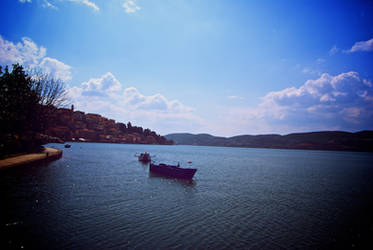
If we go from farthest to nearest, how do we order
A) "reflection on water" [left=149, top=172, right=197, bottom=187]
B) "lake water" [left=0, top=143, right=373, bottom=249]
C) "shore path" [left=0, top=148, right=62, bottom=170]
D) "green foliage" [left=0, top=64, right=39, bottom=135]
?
"green foliage" [left=0, top=64, right=39, bottom=135], "reflection on water" [left=149, top=172, right=197, bottom=187], "shore path" [left=0, top=148, right=62, bottom=170], "lake water" [left=0, top=143, right=373, bottom=249]

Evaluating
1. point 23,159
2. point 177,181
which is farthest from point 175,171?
point 23,159

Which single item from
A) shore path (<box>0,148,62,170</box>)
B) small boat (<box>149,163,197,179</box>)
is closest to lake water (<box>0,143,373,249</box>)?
shore path (<box>0,148,62,170</box>)

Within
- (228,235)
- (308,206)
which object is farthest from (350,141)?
(228,235)

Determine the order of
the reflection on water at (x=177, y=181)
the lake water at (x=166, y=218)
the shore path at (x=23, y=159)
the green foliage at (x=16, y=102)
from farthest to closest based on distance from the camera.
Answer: the green foliage at (x=16, y=102), the reflection on water at (x=177, y=181), the shore path at (x=23, y=159), the lake water at (x=166, y=218)

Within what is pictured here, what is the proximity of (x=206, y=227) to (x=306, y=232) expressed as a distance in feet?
21.4

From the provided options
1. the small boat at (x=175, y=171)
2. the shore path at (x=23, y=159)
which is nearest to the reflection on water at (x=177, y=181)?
the small boat at (x=175, y=171)

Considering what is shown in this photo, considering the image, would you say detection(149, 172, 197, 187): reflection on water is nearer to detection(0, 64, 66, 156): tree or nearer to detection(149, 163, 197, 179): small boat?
detection(149, 163, 197, 179): small boat

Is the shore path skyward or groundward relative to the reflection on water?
skyward

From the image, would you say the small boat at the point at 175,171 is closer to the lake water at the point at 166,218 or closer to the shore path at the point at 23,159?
the lake water at the point at 166,218

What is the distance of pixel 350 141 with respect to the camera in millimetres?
184125

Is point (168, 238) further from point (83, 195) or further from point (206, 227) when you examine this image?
point (83, 195)

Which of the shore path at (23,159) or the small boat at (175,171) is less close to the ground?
the shore path at (23,159)

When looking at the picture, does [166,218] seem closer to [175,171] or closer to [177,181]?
[177,181]

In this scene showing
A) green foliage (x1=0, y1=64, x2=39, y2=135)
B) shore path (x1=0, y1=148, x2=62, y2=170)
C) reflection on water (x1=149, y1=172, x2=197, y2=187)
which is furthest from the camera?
green foliage (x1=0, y1=64, x2=39, y2=135)
